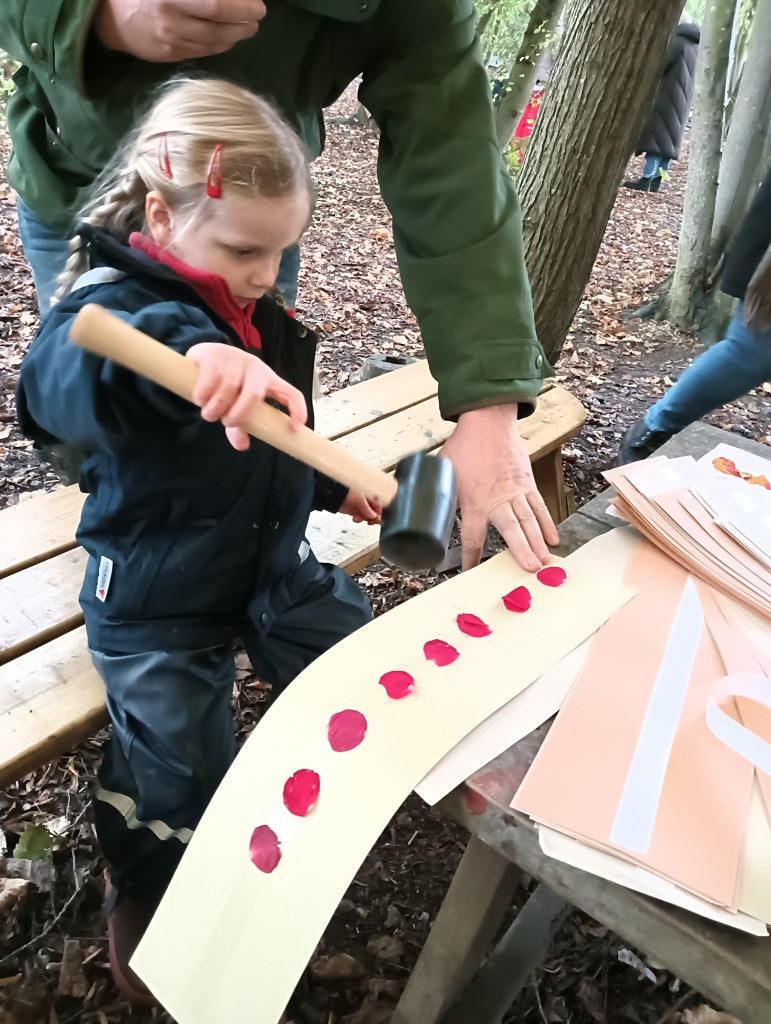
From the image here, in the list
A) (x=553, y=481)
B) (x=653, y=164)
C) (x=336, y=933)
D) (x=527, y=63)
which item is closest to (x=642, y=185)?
(x=653, y=164)

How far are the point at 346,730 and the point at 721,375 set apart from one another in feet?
9.68

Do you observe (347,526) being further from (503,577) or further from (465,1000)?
(465,1000)

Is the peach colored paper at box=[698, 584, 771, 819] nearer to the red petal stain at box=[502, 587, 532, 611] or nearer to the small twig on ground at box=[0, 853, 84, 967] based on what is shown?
the red petal stain at box=[502, 587, 532, 611]

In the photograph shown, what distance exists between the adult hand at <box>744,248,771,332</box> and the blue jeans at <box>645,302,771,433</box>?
0.16ft

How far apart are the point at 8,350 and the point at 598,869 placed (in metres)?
4.17

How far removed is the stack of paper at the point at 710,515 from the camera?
152cm

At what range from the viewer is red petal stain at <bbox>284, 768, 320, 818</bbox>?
3.47 ft

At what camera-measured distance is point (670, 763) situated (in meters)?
1.10

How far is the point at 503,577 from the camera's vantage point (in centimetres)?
153

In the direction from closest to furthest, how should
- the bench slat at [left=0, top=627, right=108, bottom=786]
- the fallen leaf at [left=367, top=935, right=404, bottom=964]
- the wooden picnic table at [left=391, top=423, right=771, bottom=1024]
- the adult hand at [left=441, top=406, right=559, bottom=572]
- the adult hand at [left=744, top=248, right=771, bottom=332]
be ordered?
the wooden picnic table at [left=391, top=423, right=771, bottom=1024]
the bench slat at [left=0, top=627, right=108, bottom=786]
the adult hand at [left=441, top=406, right=559, bottom=572]
the fallen leaf at [left=367, top=935, right=404, bottom=964]
the adult hand at [left=744, top=248, right=771, bottom=332]

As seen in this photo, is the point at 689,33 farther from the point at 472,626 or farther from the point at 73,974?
the point at 73,974

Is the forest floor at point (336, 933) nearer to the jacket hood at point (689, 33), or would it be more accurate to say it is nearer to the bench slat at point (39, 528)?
the bench slat at point (39, 528)

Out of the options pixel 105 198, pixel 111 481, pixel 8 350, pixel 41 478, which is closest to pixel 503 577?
pixel 111 481

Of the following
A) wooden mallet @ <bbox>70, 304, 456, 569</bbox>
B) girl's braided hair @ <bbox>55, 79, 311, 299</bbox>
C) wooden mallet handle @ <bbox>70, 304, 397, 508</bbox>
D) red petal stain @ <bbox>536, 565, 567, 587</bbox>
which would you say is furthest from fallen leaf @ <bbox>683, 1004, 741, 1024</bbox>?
girl's braided hair @ <bbox>55, 79, 311, 299</bbox>
